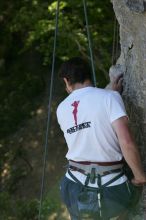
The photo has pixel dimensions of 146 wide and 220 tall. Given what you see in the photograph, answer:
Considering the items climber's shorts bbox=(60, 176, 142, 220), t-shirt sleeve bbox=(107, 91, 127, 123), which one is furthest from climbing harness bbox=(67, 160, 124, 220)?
t-shirt sleeve bbox=(107, 91, 127, 123)

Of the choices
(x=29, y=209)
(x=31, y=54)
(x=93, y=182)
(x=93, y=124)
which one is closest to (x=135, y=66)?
(x=93, y=124)

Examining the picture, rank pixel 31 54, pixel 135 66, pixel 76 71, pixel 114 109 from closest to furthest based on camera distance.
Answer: pixel 114 109
pixel 76 71
pixel 135 66
pixel 31 54

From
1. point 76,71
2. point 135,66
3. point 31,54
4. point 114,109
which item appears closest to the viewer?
point 114,109

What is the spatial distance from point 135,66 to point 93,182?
1033 millimetres

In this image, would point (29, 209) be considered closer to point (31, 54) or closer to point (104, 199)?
point (104, 199)

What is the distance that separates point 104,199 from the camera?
345 centimetres

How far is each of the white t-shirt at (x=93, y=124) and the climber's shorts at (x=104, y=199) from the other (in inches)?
2.6

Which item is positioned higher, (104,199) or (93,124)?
(93,124)

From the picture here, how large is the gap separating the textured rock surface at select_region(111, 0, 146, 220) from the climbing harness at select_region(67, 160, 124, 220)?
1.81 feet


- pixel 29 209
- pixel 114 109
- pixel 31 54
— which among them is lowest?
pixel 31 54

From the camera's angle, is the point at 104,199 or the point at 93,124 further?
the point at 104,199

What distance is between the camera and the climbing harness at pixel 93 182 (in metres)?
3.45

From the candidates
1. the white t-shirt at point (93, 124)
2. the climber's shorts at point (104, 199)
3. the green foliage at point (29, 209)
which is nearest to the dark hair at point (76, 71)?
the white t-shirt at point (93, 124)

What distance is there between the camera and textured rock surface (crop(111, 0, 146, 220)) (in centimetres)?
391
